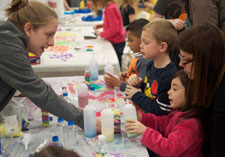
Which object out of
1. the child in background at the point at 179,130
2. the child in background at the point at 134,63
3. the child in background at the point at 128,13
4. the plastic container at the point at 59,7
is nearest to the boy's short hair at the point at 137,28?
the child in background at the point at 134,63

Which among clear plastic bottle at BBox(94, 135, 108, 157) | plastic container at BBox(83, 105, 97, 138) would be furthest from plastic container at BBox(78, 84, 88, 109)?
clear plastic bottle at BBox(94, 135, 108, 157)

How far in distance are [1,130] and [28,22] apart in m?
0.67

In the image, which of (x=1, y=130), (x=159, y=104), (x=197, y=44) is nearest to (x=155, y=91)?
(x=159, y=104)

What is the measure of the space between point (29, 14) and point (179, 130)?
106 cm

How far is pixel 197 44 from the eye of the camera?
4.72 feet

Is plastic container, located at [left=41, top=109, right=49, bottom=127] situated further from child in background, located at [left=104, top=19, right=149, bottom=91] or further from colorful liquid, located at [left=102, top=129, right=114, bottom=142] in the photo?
child in background, located at [left=104, top=19, right=149, bottom=91]

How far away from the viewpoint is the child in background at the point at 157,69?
1.91m

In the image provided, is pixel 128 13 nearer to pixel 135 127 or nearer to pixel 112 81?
pixel 112 81

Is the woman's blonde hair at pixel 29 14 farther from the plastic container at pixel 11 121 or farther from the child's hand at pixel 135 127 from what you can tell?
the child's hand at pixel 135 127

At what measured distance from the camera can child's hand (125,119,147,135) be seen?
1.55 meters

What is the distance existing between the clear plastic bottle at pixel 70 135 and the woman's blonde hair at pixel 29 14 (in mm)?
621

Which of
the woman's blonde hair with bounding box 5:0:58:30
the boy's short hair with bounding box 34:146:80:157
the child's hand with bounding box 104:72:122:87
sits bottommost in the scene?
the child's hand with bounding box 104:72:122:87

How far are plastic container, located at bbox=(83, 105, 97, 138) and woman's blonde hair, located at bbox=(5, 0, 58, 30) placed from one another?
1.89 feet

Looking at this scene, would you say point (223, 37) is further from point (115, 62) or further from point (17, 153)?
point (115, 62)
